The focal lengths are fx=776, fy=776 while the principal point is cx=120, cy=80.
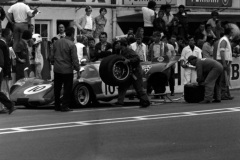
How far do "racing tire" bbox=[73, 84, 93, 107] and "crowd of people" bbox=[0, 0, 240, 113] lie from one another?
67 centimetres

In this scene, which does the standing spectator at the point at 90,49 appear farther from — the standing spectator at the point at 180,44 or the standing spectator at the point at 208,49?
the standing spectator at the point at 180,44

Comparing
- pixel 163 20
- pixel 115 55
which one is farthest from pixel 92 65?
pixel 163 20

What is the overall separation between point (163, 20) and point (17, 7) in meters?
5.44

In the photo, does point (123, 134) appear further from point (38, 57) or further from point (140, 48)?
point (140, 48)

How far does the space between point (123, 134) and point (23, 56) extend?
823 centimetres

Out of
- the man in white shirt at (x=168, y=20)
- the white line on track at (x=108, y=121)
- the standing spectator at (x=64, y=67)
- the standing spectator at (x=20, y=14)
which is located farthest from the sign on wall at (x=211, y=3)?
the standing spectator at (x=64, y=67)

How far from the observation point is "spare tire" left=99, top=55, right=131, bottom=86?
1764cm

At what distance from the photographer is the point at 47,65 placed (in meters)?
21.6

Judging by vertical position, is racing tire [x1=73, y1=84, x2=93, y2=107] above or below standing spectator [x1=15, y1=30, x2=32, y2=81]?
below

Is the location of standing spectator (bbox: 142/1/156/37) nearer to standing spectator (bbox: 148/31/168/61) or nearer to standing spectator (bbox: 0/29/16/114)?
standing spectator (bbox: 148/31/168/61)

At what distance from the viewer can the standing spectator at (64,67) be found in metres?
16.8

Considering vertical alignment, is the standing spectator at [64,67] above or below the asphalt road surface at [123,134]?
above

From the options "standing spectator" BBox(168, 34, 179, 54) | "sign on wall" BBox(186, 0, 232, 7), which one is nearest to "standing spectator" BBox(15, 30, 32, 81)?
Answer: "standing spectator" BBox(168, 34, 179, 54)

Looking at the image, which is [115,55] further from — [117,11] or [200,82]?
[117,11]
